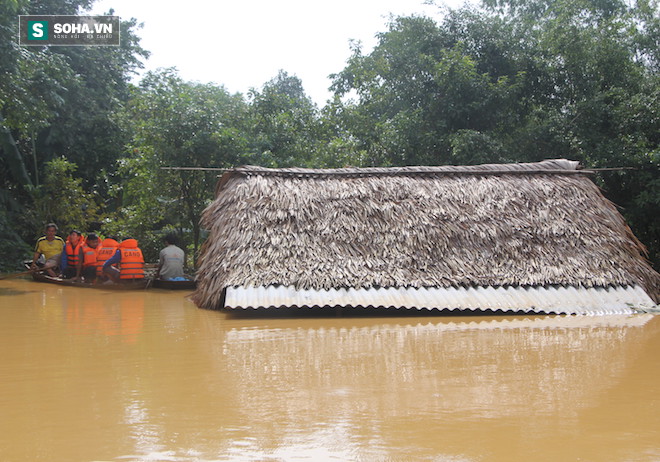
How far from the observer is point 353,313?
753 cm

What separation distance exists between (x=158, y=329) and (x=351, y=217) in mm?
2952

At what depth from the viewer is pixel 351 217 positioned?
8.13 m

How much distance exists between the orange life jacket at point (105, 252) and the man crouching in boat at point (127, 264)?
0.77 ft

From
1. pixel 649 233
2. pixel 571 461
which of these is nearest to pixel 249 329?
pixel 571 461

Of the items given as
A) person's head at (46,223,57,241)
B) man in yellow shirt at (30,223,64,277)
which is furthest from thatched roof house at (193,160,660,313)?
person's head at (46,223,57,241)

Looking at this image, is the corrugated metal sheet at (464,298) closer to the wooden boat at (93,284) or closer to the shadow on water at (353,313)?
the shadow on water at (353,313)

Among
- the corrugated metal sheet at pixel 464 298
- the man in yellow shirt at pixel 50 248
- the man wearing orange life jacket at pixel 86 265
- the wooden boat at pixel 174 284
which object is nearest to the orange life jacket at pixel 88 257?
the man wearing orange life jacket at pixel 86 265

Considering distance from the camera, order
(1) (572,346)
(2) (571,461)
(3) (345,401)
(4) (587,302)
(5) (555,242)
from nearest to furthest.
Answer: (2) (571,461) → (3) (345,401) → (1) (572,346) → (4) (587,302) → (5) (555,242)

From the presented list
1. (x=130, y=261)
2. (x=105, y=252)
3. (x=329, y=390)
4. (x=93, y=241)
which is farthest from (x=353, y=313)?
(x=93, y=241)

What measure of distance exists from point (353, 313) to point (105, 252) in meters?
5.21

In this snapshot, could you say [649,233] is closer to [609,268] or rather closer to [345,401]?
[609,268]

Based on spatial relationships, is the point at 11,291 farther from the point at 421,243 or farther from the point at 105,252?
the point at 421,243

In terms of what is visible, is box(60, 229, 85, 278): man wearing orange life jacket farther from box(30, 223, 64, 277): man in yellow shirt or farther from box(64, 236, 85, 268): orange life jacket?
box(30, 223, 64, 277): man in yellow shirt

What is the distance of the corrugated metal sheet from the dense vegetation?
3775mm
